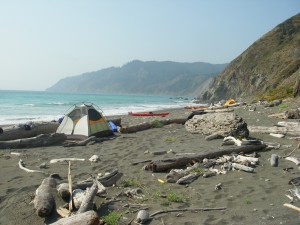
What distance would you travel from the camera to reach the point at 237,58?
74.6 meters

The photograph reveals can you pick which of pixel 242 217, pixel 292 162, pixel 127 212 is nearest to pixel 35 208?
pixel 127 212

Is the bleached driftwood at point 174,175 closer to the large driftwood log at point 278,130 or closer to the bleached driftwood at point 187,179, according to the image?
the bleached driftwood at point 187,179

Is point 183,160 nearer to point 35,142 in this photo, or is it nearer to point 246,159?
point 246,159

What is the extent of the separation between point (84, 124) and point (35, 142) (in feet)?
8.61

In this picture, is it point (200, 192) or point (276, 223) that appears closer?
point (276, 223)

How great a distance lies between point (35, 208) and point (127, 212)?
1.79 m

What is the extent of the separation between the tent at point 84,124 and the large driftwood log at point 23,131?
518 mm

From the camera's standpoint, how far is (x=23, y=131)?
14.2 m

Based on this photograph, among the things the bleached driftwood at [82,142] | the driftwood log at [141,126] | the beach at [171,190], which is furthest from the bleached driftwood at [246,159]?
the driftwood log at [141,126]

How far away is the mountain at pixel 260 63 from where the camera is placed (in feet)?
191

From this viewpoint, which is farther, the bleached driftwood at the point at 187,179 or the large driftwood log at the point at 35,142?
the large driftwood log at the point at 35,142

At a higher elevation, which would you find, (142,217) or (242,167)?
(242,167)

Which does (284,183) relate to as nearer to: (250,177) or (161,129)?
(250,177)

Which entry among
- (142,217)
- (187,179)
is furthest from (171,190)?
(142,217)
